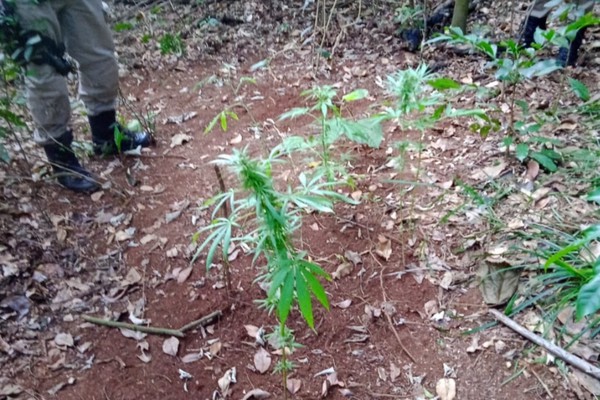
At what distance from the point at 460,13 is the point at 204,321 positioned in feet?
9.99

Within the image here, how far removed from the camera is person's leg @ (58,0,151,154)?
8.89ft

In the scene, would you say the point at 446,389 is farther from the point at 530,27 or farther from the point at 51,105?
the point at 530,27

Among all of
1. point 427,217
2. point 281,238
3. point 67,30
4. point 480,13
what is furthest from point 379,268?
point 480,13

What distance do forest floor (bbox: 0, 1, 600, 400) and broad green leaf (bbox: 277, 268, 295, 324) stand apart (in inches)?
25.7

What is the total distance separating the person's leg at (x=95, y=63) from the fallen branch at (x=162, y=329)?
1372mm

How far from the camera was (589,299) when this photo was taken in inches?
50.1

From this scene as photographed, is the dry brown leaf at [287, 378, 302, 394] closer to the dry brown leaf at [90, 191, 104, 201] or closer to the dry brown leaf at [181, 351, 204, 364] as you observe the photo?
the dry brown leaf at [181, 351, 204, 364]

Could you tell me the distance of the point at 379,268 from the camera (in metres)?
2.26

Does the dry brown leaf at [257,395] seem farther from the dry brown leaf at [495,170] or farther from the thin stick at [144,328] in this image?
the dry brown leaf at [495,170]

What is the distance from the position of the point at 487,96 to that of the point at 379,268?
1.58m

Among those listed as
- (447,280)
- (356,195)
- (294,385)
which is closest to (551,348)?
(447,280)

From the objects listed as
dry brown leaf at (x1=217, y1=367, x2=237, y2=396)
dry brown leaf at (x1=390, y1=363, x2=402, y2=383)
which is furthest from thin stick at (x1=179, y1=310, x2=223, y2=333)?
dry brown leaf at (x1=390, y1=363, x2=402, y2=383)

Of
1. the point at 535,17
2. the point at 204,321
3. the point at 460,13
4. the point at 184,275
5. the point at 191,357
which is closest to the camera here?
the point at 191,357

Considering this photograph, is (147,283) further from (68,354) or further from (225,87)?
(225,87)
